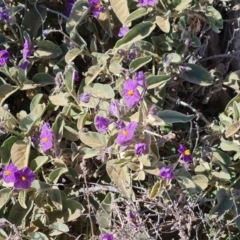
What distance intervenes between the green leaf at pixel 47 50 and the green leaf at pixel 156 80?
1.46 feet

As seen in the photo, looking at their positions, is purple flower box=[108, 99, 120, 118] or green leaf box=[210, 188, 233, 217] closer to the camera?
purple flower box=[108, 99, 120, 118]

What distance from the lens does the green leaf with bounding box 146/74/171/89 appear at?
80.6 inches

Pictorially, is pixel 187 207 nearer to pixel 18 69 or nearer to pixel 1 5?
pixel 18 69

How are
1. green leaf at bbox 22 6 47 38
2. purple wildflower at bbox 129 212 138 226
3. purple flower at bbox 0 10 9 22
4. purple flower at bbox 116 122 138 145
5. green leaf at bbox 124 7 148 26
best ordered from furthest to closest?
green leaf at bbox 22 6 47 38, purple flower at bbox 0 10 9 22, green leaf at bbox 124 7 148 26, purple wildflower at bbox 129 212 138 226, purple flower at bbox 116 122 138 145

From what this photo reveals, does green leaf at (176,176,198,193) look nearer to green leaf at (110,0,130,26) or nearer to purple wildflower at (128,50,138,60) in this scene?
purple wildflower at (128,50,138,60)

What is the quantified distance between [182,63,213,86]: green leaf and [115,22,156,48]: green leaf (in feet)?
0.75

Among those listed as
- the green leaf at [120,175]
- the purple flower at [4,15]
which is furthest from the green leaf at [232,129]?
the purple flower at [4,15]

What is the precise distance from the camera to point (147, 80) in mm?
2043

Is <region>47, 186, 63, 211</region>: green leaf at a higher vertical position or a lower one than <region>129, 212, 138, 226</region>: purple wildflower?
higher

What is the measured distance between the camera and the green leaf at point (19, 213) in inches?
81.5

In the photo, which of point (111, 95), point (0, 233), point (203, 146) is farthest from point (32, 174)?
point (203, 146)

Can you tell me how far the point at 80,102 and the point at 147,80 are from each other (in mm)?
296

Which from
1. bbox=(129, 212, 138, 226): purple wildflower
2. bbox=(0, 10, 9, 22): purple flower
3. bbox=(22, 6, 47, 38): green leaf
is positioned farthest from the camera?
bbox=(22, 6, 47, 38): green leaf

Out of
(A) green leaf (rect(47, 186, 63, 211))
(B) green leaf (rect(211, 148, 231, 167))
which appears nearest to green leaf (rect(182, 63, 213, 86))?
(B) green leaf (rect(211, 148, 231, 167))
